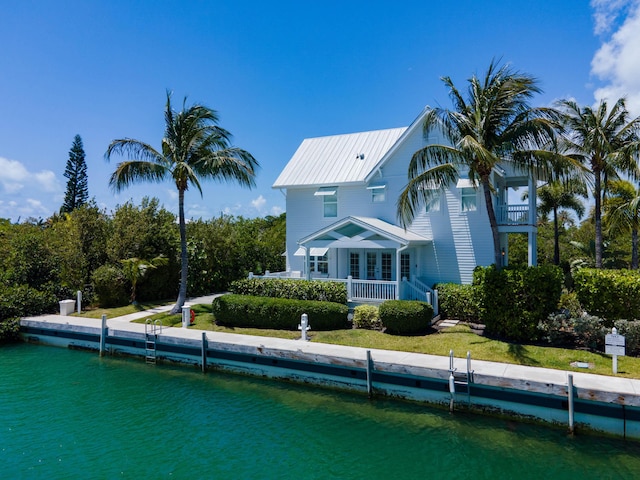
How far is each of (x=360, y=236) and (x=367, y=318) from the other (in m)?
4.39

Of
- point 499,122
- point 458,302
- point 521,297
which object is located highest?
point 499,122

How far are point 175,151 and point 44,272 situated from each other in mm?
10298

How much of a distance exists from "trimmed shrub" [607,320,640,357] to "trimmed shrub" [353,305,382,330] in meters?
8.09

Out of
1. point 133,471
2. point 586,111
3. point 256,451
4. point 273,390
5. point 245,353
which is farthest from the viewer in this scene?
point 586,111

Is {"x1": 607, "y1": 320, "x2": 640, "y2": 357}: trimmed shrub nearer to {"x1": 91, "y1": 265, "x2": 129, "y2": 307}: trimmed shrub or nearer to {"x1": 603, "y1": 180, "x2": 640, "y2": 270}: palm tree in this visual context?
{"x1": 603, "y1": 180, "x2": 640, "y2": 270}: palm tree

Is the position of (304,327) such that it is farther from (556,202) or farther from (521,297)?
(556,202)

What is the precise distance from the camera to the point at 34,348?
18.1m

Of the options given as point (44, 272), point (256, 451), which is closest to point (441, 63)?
point (256, 451)

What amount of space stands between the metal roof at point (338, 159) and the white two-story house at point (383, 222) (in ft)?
0.22

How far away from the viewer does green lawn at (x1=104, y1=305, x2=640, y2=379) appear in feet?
39.9

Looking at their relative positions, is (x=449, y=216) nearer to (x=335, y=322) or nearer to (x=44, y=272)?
(x=335, y=322)

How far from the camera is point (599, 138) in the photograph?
18.2 meters

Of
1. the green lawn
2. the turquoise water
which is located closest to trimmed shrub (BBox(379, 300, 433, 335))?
the green lawn

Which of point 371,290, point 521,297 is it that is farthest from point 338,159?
point 521,297
